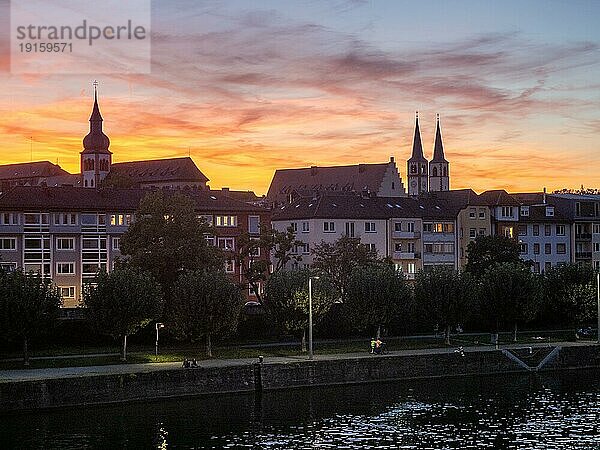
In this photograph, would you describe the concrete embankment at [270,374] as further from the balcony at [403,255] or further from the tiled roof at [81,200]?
the balcony at [403,255]

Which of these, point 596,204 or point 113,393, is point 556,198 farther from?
point 113,393

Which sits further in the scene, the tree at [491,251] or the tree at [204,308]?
the tree at [491,251]

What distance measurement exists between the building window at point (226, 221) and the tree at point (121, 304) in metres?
58.4

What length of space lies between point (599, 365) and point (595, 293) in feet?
53.4

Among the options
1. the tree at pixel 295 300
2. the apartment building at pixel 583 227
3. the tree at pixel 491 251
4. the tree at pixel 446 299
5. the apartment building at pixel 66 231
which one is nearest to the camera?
the tree at pixel 295 300

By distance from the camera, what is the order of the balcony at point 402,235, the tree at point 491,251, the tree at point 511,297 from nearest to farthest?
the tree at point 511,297, the tree at point 491,251, the balcony at point 402,235

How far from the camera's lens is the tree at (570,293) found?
125 metres

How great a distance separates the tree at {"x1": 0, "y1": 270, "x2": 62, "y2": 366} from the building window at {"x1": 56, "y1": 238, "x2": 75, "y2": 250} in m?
50.9

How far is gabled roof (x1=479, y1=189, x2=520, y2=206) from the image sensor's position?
18425 centimetres

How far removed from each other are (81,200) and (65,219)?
350 cm

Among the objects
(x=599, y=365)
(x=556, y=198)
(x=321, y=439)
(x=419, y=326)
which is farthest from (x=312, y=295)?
(x=556, y=198)

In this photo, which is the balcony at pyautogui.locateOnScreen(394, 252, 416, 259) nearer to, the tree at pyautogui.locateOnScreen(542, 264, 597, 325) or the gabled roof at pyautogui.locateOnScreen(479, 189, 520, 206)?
the gabled roof at pyautogui.locateOnScreen(479, 189, 520, 206)

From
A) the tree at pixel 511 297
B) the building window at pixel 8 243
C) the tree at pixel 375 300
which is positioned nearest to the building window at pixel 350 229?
the building window at pixel 8 243

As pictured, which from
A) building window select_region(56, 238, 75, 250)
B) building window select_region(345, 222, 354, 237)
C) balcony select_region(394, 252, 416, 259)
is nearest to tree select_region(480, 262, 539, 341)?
building window select_region(345, 222, 354, 237)
